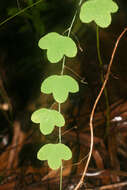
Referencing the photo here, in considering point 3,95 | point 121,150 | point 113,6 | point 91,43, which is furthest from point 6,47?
point 113,6

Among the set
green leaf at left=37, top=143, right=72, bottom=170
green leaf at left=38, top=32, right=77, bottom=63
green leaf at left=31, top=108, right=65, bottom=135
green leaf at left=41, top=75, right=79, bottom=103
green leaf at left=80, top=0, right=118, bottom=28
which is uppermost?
green leaf at left=80, top=0, right=118, bottom=28

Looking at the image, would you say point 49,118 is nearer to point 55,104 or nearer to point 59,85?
point 59,85

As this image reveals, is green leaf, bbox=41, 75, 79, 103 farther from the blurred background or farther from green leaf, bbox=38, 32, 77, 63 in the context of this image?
the blurred background

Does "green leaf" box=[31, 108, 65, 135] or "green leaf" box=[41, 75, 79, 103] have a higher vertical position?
"green leaf" box=[41, 75, 79, 103]

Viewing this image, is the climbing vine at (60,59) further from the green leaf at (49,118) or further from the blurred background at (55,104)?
the blurred background at (55,104)

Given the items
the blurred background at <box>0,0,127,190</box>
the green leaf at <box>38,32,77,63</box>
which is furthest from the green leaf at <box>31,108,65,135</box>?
the blurred background at <box>0,0,127,190</box>

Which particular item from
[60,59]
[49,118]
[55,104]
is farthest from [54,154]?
[55,104]

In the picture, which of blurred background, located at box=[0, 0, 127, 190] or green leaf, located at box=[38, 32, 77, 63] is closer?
green leaf, located at box=[38, 32, 77, 63]

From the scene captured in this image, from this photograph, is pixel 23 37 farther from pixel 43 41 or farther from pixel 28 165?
pixel 43 41

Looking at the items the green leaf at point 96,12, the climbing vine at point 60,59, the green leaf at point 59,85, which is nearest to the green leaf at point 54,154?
the climbing vine at point 60,59
